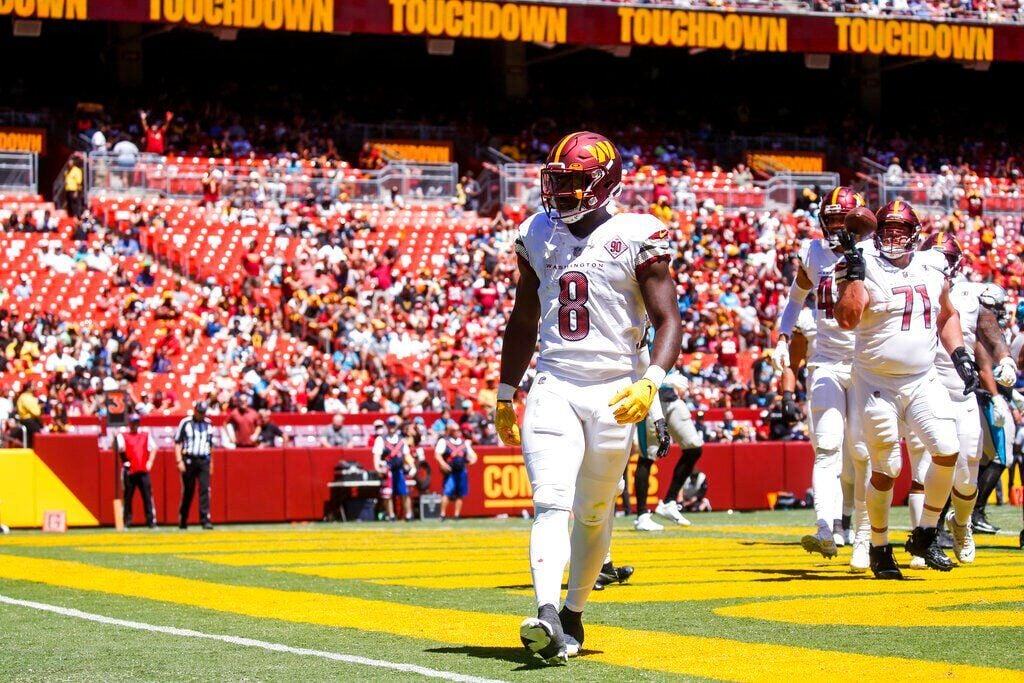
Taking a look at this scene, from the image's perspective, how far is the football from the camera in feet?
35.6

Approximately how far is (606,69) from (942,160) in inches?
356

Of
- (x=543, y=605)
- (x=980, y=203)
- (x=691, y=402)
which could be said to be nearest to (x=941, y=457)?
(x=543, y=605)

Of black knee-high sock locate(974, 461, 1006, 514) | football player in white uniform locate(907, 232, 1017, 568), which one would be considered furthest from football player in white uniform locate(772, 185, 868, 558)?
black knee-high sock locate(974, 461, 1006, 514)

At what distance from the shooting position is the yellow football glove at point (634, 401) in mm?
6648

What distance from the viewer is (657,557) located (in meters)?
13.1

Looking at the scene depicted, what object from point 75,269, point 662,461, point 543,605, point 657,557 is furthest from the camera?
point 75,269

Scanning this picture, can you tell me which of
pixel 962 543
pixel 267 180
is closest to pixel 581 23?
pixel 267 180

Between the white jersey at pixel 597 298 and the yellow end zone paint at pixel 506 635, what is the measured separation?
1196 mm

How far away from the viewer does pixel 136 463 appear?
802 inches

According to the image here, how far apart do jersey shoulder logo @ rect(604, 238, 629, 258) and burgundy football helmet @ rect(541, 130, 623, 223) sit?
18cm

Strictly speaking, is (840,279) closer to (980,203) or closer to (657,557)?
(657,557)

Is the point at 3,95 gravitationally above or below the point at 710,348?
above

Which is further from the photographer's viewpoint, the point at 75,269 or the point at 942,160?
the point at 942,160

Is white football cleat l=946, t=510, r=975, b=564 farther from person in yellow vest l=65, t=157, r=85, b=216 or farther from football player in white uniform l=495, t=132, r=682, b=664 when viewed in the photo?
person in yellow vest l=65, t=157, r=85, b=216
